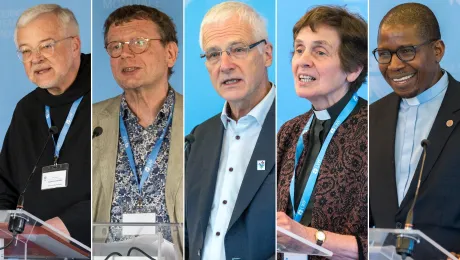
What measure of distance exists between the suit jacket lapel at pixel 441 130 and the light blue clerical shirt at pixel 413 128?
3 centimetres

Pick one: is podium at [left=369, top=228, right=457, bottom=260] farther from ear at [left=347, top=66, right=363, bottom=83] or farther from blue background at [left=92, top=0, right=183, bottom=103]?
blue background at [left=92, top=0, right=183, bottom=103]

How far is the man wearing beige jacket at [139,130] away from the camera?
650cm

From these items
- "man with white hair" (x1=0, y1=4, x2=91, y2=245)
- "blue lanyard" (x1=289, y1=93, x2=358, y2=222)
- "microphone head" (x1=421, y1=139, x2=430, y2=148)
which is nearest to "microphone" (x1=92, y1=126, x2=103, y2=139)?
"man with white hair" (x1=0, y1=4, x2=91, y2=245)

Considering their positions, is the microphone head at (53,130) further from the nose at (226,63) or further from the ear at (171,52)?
the nose at (226,63)

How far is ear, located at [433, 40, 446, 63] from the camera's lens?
5730mm

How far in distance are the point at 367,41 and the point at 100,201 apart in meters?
2.33

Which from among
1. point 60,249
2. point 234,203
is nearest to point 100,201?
point 60,249

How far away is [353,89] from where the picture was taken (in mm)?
5914

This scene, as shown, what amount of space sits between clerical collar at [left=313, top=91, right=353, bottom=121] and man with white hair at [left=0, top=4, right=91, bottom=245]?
1.91 metres

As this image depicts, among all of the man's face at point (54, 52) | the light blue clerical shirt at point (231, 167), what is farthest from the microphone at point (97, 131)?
the light blue clerical shirt at point (231, 167)

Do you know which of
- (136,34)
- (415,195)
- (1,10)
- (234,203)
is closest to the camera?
(415,195)

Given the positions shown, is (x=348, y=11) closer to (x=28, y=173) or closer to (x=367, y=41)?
(x=367, y=41)

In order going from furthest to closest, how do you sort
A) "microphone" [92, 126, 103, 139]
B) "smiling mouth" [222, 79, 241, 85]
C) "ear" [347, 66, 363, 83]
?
1. "microphone" [92, 126, 103, 139]
2. "smiling mouth" [222, 79, 241, 85]
3. "ear" [347, 66, 363, 83]

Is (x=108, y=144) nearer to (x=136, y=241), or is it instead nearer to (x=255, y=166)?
(x=136, y=241)
